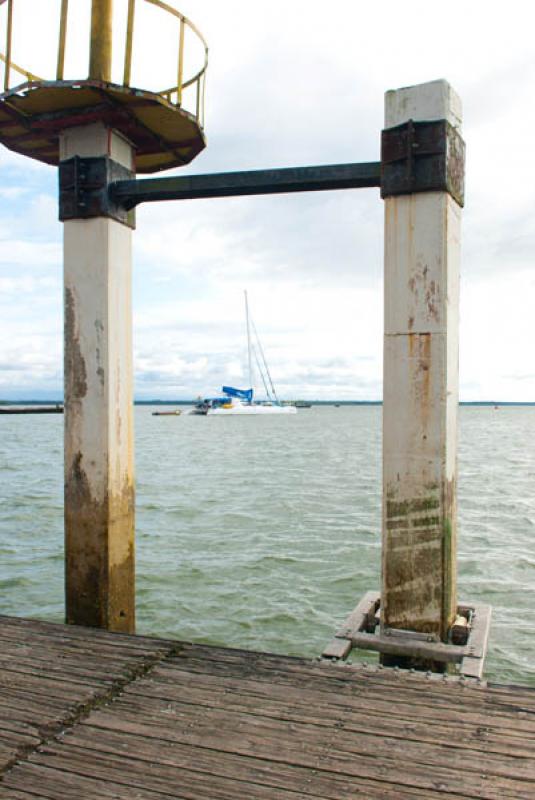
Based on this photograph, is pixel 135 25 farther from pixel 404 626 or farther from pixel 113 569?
pixel 404 626

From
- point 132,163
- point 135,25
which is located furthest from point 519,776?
point 135,25

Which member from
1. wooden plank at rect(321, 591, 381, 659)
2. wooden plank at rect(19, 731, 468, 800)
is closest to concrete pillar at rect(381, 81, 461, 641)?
wooden plank at rect(321, 591, 381, 659)

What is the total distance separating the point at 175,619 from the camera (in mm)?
9055

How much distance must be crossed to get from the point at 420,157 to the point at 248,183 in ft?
4.23

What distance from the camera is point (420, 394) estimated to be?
429 cm

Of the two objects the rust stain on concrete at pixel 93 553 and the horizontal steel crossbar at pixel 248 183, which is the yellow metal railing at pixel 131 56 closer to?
the horizontal steel crossbar at pixel 248 183

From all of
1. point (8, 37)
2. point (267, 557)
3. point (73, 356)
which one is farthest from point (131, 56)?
point (267, 557)

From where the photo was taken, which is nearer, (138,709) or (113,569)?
(138,709)

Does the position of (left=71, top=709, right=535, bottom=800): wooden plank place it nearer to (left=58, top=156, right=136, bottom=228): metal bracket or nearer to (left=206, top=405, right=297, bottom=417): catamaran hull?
(left=58, top=156, right=136, bottom=228): metal bracket

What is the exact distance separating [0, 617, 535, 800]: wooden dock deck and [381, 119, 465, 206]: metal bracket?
3060mm

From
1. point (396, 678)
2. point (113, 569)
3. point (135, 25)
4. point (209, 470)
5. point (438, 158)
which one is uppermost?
point (135, 25)

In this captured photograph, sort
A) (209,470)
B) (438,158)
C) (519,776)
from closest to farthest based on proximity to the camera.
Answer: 1. (519,776)
2. (438,158)
3. (209,470)

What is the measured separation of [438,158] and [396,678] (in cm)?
322

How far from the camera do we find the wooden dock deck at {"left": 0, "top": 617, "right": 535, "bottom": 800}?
2699mm
